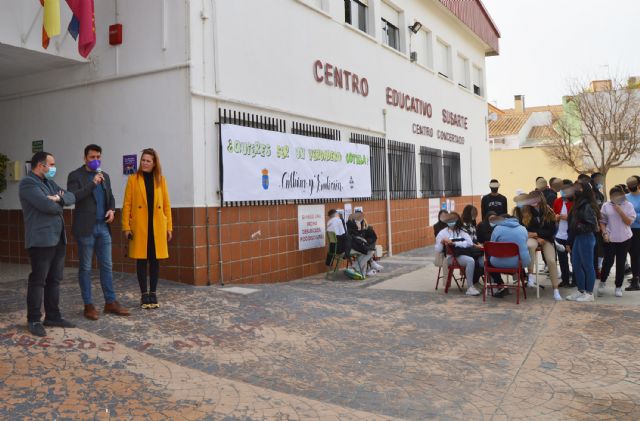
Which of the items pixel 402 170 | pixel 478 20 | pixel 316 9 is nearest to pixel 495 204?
pixel 402 170

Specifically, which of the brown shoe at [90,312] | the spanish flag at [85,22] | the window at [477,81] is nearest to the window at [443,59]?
the window at [477,81]

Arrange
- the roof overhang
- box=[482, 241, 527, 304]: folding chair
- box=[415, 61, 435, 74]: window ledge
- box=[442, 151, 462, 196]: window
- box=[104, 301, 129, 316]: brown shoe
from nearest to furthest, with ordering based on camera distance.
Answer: box=[104, 301, 129, 316]: brown shoe, box=[482, 241, 527, 304]: folding chair, box=[415, 61, 435, 74]: window ledge, box=[442, 151, 462, 196]: window, the roof overhang

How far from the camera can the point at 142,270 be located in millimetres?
6383

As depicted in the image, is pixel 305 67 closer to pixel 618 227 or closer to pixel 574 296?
pixel 618 227

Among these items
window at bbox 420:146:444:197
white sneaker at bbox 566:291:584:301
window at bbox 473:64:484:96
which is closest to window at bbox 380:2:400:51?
window at bbox 420:146:444:197

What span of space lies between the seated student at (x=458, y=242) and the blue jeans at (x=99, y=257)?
4.87m

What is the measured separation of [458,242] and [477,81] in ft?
48.4

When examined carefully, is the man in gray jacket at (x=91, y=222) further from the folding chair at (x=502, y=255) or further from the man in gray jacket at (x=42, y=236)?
the folding chair at (x=502, y=255)

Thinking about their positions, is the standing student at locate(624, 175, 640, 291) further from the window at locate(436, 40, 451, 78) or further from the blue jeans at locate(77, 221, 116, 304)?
the window at locate(436, 40, 451, 78)

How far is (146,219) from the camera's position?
250 inches

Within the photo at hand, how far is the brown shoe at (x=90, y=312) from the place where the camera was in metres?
5.73

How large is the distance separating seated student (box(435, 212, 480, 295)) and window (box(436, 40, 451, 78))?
10239mm

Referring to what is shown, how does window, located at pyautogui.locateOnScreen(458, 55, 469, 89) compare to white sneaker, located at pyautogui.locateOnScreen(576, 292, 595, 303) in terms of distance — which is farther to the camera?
window, located at pyautogui.locateOnScreen(458, 55, 469, 89)

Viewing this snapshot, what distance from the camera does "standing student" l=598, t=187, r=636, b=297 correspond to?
788 cm
